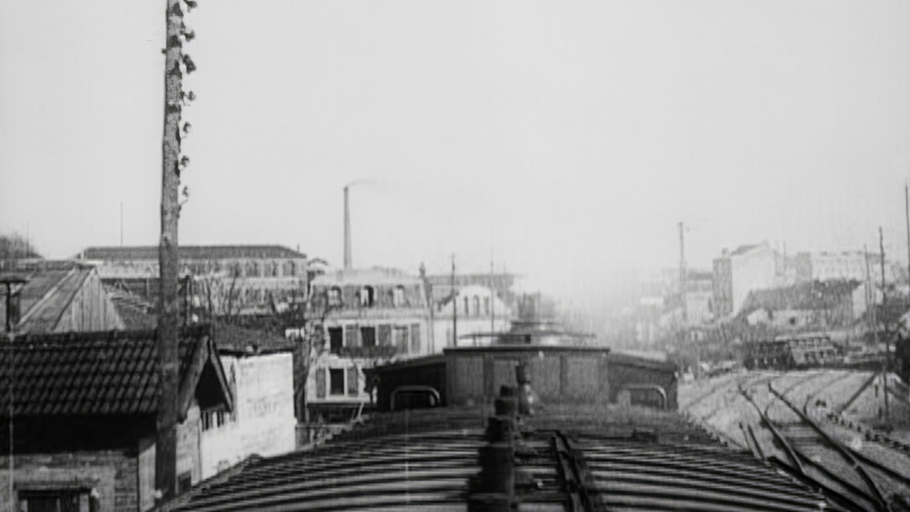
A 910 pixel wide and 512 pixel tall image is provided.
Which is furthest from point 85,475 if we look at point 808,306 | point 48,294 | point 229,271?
point 808,306

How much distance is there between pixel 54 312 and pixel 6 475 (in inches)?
236

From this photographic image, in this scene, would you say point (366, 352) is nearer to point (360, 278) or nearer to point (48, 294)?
point (360, 278)

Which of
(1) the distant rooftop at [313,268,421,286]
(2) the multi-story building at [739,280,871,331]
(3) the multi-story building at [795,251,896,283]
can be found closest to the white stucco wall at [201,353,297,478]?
(1) the distant rooftop at [313,268,421,286]

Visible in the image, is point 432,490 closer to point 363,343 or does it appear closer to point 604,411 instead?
point 604,411

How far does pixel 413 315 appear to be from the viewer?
3166cm

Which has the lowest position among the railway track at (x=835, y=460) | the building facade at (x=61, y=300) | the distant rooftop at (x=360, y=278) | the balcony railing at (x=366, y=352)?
the railway track at (x=835, y=460)

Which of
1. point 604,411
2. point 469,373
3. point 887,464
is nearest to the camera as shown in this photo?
point 604,411

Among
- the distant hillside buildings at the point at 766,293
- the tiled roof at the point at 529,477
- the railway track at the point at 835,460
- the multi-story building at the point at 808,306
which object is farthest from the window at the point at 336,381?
the tiled roof at the point at 529,477

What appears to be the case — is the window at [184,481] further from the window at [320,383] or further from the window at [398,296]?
the window at [398,296]

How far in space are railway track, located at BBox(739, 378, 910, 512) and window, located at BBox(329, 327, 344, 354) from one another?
15028 mm

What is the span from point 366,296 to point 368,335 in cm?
139

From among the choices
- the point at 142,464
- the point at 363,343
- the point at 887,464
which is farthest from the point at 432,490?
the point at 363,343

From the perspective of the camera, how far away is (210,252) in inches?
1428

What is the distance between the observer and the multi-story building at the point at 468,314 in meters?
32.7
